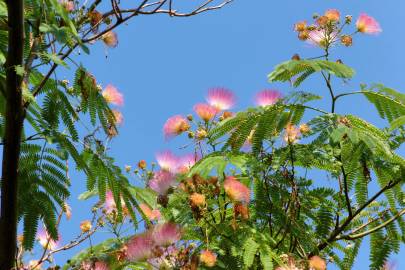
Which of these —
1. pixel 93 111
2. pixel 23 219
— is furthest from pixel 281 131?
pixel 23 219

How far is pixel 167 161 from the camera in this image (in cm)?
313

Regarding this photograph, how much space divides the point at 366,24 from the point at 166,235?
1.76 meters

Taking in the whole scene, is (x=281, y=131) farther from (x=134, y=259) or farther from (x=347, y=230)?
(x=134, y=259)

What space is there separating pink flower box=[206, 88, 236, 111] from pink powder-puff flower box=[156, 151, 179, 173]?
13.7 inches

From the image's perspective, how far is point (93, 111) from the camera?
3031mm

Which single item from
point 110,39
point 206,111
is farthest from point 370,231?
point 110,39

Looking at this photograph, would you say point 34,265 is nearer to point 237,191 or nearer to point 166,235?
point 166,235

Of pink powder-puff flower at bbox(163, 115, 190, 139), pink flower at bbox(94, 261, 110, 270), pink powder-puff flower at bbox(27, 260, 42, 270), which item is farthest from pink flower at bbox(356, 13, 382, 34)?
pink powder-puff flower at bbox(27, 260, 42, 270)

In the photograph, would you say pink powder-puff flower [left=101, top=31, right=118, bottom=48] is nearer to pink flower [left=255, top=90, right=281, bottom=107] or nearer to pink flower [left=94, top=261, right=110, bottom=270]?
pink flower [left=255, top=90, right=281, bottom=107]

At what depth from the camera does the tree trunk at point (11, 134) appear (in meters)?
2.32

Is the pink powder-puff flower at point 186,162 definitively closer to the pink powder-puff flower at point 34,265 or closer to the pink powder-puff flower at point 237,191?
the pink powder-puff flower at point 237,191

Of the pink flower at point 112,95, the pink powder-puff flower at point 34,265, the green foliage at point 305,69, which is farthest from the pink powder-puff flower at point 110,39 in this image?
the pink powder-puff flower at point 34,265

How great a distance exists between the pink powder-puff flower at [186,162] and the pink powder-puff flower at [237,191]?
1.28 ft

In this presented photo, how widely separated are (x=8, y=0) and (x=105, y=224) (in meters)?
1.57
